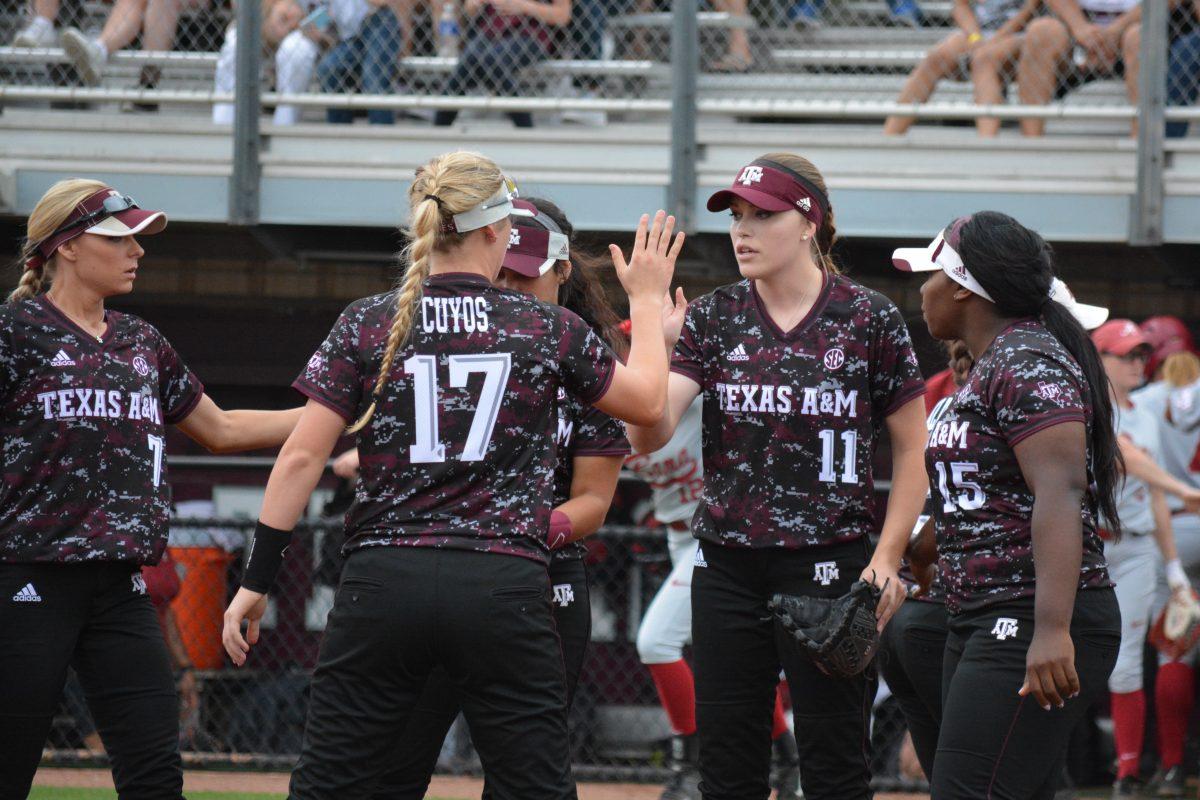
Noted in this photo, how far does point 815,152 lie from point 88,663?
16.4ft

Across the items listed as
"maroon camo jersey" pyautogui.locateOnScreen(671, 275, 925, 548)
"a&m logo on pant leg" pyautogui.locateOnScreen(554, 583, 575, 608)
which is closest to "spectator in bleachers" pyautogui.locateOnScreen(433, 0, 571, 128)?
"maroon camo jersey" pyautogui.locateOnScreen(671, 275, 925, 548)

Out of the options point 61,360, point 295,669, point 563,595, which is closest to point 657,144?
point 295,669

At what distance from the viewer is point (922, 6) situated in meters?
8.71

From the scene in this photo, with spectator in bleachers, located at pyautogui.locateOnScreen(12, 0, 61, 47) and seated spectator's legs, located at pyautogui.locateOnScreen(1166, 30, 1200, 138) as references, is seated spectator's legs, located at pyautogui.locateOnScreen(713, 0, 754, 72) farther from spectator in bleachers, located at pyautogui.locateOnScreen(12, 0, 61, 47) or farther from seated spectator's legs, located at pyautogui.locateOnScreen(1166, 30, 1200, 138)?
spectator in bleachers, located at pyautogui.locateOnScreen(12, 0, 61, 47)

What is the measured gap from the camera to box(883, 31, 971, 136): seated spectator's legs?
804 centimetres

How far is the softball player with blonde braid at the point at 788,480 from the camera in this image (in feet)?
13.2

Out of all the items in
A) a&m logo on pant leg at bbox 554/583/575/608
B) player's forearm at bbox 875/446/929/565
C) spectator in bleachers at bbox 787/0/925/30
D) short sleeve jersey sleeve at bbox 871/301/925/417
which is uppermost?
spectator in bleachers at bbox 787/0/925/30

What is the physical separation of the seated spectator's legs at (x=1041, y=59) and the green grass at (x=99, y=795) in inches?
201

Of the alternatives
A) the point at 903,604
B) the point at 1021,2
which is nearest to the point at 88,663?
the point at 903,604

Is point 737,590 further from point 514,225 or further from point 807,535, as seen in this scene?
point 514,225

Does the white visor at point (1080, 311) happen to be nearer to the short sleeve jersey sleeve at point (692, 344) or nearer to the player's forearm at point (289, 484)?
the short sleeve jersey sleeve at point (692, 344)

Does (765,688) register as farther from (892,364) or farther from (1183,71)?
(1183,71)

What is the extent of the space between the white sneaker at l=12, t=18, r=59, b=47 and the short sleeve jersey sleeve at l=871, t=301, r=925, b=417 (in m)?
6.06

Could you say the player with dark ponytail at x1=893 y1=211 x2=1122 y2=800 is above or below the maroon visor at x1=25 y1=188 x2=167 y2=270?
below
